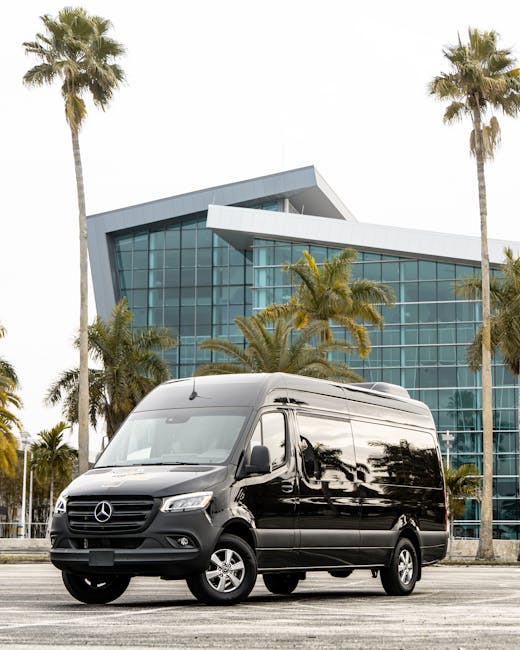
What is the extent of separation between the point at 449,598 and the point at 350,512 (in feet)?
4.75

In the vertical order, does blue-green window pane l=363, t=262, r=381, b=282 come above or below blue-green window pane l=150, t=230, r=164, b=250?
below

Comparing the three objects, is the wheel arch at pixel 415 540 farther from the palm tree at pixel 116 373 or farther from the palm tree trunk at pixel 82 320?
the palm tree at pixel 116 373

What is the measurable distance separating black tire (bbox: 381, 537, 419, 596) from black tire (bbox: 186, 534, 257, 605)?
129 inches

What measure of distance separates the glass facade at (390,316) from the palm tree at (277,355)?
15207 millimetres

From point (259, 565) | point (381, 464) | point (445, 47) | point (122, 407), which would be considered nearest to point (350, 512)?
point (381, 464)

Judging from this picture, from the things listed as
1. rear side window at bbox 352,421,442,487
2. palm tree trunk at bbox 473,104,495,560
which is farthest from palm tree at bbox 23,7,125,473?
rear side window at bbox 352,421,442,487

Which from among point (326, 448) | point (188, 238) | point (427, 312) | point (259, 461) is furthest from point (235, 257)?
point (259, 461)

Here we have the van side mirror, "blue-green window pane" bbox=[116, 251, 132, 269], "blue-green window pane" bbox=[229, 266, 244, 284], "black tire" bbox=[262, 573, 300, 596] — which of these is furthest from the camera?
"blue-green window pane" bbox=[116, 251, 132, 269]

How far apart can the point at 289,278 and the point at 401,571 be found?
4290 cm

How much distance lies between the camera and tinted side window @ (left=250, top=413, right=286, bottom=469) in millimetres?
12836

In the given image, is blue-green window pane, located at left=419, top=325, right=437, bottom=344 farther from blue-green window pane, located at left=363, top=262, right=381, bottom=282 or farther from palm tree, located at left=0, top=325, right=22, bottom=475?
palm tree, located at left=0, top=325, right=22, bottom=475

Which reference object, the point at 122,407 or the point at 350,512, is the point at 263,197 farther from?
the point at 350,512

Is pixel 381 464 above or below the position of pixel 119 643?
above

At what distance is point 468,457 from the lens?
54.7m
